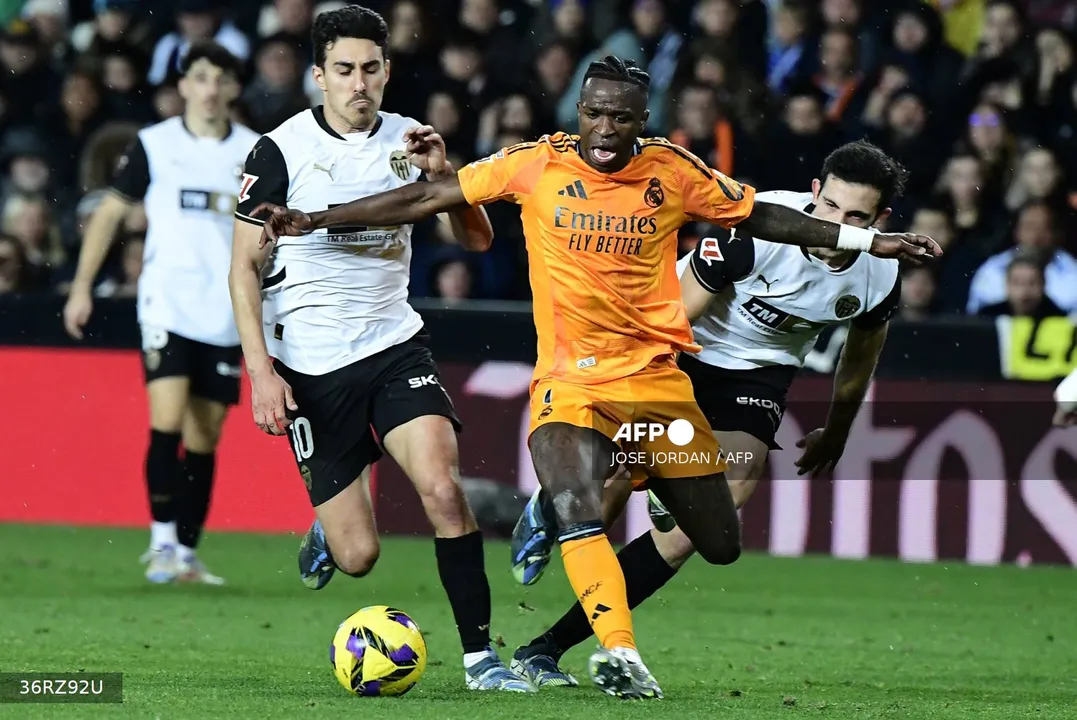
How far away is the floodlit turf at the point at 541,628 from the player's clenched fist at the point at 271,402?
0.91 metres

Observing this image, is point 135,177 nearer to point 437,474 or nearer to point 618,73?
point 437,474

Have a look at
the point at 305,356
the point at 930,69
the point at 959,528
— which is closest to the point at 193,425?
the point at 305,356

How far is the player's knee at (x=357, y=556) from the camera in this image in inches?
276

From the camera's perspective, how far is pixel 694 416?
6477mm

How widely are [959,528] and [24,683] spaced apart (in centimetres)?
657

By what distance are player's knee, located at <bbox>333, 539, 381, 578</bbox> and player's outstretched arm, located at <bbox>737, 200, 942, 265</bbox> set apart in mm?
1857

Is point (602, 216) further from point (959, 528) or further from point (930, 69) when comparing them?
point (930, 69)

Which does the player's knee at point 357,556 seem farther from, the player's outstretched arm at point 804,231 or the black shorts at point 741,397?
the player's outstretched arm at point 804,231

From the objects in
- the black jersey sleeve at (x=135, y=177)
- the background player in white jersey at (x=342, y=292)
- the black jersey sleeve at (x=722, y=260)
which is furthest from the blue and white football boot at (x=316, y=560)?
the black jersey sleeve at (x=135, y=177)

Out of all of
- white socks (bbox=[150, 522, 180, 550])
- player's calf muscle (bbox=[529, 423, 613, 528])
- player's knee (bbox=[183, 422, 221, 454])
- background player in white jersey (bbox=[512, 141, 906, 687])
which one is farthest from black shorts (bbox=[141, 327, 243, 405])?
player's calf muscle (bbox=[529, 423, 613, 528])

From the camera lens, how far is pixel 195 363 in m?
9.91

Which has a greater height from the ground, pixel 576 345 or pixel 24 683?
pixel 576 345

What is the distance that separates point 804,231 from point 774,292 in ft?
3.17

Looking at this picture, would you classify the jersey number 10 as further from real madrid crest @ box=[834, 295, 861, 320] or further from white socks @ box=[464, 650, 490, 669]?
real madrid crest @ box=[834, 295, 861, 320]
